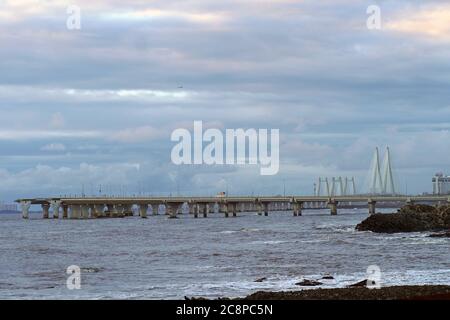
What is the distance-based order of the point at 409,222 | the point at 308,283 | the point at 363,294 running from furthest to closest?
the point at 409,222, the point at 308,283, the point at 363,294

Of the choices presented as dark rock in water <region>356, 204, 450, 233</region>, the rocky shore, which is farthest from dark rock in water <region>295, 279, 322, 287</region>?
dark rock in water <region>356, 204, 450, 233</region>

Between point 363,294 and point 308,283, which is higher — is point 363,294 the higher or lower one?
the higher one

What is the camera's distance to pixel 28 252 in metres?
80.6

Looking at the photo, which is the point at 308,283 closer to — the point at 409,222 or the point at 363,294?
the point at 363,294

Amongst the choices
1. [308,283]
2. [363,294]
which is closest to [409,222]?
[308,283]

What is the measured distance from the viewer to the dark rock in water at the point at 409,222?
10769 centimetres

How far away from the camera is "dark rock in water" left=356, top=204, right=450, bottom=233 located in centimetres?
10769

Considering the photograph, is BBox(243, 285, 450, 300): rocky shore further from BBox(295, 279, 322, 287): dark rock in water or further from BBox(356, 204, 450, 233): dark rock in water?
BBox(356, 204, 450, 233): dark rock in water

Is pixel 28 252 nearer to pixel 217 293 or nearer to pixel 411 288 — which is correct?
pixel 217 293

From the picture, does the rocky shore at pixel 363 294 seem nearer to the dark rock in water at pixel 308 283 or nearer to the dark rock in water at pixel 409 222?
the dark rock in water at pixel 308 283

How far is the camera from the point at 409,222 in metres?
109

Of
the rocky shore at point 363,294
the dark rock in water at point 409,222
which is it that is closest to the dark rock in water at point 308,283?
the rocky shore at point 363,294

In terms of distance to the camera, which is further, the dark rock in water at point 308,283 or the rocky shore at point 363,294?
the dark rock in water at point 308,283
